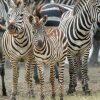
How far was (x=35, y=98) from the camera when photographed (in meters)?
13.1

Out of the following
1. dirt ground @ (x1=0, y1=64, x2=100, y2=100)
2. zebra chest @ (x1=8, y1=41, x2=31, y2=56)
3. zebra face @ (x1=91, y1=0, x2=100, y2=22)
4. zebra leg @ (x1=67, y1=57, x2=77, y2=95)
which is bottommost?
dirt ground @ (x1=0, y1=64, x2=100, y2=100)

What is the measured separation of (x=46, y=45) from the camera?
12.2 m

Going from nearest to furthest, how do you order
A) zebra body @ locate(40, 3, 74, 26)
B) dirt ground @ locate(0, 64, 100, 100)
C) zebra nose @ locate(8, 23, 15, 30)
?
1. zebra nose @ locate(8, 23, 15, 30)
2. dirt ground @ locate(0, 64, 100, 100)
3. zebra body @ locate(40, 3, 74, 26)

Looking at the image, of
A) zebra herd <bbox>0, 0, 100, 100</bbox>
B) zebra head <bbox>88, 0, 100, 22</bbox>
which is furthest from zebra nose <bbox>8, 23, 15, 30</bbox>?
zebra head <bbox>88, 0, 100, 22</bbox>

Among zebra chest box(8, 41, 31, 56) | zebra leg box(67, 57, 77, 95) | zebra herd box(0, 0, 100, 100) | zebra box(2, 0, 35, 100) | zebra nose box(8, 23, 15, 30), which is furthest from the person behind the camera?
zebra leg box(67, 57, 77, 95)

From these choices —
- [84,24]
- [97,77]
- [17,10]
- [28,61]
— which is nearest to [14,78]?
[28,61]

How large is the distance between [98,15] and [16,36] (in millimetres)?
2469

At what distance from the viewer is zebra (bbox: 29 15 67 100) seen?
11828mm

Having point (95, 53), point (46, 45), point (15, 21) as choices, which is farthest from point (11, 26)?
point (95, 53)

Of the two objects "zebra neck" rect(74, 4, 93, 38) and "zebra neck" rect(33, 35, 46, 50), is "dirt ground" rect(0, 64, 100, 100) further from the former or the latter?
"zebra neck" rect(33, 35, 46, 50)

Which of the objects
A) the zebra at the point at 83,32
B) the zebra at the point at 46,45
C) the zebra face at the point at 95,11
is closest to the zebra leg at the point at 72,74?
the zebra at the point at 83,32

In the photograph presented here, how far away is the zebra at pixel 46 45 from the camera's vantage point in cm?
1183

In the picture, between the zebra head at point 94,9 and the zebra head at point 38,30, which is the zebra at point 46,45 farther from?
the zebra head at point 94,9

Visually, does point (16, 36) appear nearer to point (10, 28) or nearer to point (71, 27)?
point (10, 28)
